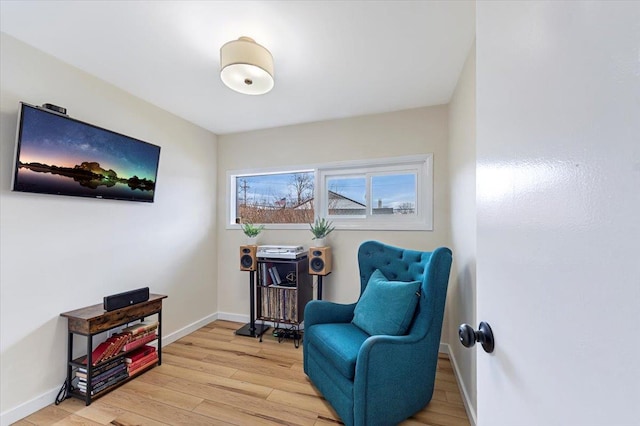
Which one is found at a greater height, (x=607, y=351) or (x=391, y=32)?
(x=391, y=32)

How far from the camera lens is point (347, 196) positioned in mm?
3148

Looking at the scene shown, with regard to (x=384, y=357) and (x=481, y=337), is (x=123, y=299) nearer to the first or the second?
(x=384, y=357)

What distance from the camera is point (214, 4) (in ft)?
4.82

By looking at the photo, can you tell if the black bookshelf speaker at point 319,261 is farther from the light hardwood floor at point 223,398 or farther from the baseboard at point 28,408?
the baseboard at point 28,408

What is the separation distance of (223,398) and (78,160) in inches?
82.4

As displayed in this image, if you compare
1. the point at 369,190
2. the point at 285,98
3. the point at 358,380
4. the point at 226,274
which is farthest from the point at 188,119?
the point at 358,380

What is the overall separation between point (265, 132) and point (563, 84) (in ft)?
10.6

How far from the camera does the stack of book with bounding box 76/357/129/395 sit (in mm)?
1922

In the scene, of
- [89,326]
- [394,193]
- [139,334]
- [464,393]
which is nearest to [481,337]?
[464,393]

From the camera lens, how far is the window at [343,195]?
2857 mm

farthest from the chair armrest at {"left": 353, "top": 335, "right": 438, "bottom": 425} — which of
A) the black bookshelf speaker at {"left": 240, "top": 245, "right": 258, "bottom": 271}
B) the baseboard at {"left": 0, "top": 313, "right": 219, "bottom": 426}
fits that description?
the baseboard at {"left": 0, "top": 313, "right": 219, "bottom": 426}

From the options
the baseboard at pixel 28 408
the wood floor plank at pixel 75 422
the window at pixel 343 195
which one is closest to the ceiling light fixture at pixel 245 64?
the window at pixel 343 195

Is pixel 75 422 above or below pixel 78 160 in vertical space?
below

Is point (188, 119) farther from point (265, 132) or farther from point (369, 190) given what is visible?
point (369, 190)
